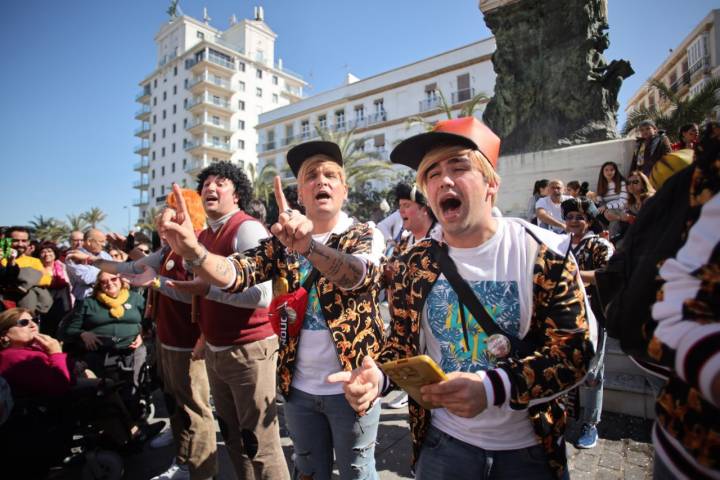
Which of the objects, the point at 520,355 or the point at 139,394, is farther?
the point at 139,394

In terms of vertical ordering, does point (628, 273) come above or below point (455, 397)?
above

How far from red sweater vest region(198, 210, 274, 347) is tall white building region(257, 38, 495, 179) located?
91.6ft

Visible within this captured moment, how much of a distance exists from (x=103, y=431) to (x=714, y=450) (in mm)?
4396

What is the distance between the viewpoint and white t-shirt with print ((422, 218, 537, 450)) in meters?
1.50

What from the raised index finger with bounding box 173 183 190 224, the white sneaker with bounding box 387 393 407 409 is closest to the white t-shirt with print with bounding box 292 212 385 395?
the raised index finger with bounding box 173 183 190 224

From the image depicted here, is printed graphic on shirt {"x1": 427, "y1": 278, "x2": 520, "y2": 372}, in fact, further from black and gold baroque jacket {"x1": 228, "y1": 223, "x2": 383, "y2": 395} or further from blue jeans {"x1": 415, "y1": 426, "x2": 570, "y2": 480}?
black and gold baroque jacket {"x1": 228, "y1": 223, "x2": 383, "y2": 395}

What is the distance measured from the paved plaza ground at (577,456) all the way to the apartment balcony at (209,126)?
55285 millimetres

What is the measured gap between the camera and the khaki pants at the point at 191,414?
3.07 metres

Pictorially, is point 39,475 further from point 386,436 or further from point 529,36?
point 529,36

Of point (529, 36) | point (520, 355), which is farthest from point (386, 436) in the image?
point (529, 36)

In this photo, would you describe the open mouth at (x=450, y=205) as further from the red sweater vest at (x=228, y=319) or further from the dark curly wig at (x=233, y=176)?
the dark curly wig at (x=233, y=176)

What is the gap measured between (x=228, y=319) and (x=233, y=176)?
47.3 inches

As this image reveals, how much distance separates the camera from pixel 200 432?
310 centimetres

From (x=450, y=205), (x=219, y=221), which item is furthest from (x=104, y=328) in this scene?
(x=450, y=205)
